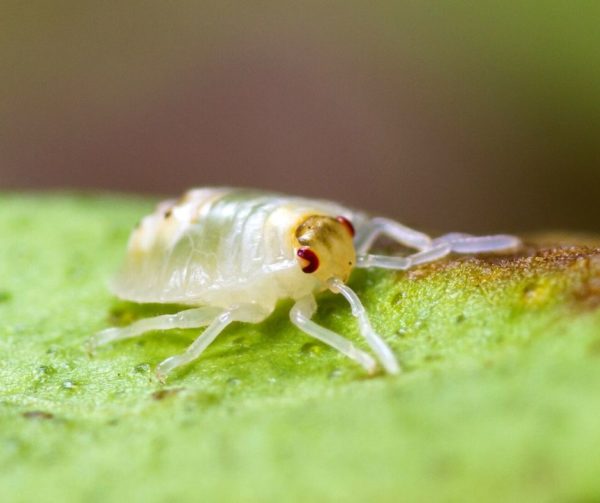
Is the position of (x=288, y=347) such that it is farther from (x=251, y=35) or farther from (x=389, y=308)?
(x=251, y=35)

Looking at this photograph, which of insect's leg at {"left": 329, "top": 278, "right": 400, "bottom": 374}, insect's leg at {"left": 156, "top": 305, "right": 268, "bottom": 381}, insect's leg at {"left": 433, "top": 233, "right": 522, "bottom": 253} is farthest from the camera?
insect's leg at {"left": 433, "top": 233, "right": 522, "bottom": 253}

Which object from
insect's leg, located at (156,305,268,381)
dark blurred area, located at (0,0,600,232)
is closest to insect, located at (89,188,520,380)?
insect's leg, located at (156,305,268,381)

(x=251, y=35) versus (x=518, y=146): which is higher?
(x=251, y=35)

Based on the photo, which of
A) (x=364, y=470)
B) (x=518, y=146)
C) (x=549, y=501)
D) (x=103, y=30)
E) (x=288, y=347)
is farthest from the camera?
(x=103, y=30)

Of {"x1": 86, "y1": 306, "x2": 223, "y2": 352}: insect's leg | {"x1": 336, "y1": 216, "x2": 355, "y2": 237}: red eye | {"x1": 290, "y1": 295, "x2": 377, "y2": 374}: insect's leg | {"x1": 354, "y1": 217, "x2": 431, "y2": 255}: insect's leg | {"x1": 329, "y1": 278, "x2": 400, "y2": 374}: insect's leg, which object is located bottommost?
{"x1": 86, "y1": 306, "x2": 223, "y2": 352}: insect's leg

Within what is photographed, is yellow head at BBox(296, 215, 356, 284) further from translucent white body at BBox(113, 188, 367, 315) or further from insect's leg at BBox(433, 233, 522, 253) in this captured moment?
insect's leg at BBox(433, 233, 522, 253)

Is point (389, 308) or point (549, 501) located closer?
point (549, 501)

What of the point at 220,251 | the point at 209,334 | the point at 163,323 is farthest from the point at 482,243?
the point at 163,323

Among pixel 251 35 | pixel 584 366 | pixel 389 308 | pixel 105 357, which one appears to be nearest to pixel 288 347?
pixel 389 308
